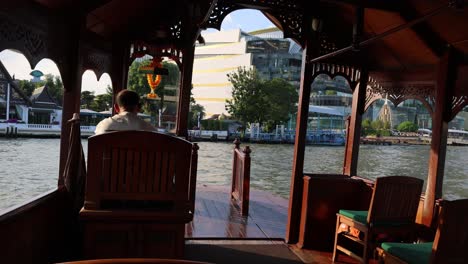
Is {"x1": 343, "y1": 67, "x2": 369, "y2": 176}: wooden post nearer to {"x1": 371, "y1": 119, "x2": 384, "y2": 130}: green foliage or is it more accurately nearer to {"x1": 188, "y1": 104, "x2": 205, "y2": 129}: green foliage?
{"x1": 188, "y1": 104, "x2": 205, "y2": 129}: green foliage

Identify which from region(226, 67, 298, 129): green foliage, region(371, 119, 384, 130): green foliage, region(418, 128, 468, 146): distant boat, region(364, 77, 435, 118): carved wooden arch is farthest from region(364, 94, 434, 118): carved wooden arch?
region(371, 119, 384, 130): green foliage

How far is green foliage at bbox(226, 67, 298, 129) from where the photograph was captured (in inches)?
1852

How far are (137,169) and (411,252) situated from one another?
187 cm

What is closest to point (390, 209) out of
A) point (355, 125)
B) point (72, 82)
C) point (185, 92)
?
point (355, 125)

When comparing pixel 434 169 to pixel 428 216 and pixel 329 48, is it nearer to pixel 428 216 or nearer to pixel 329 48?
pixel 428 216

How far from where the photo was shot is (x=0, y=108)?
53.1 metres

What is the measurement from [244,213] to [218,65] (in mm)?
54048

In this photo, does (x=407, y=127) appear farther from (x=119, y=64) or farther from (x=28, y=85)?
(x=119, y=64)

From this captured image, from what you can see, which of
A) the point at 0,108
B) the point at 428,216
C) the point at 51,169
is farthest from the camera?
the point at 0,108

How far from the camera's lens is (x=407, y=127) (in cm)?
5653

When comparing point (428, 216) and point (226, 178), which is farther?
point (226, 178)

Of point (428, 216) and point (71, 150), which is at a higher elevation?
point (71, 150)

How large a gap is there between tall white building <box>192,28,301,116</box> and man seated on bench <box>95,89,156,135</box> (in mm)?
52310

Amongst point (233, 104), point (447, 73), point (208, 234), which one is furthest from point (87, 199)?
point (233, 104)
